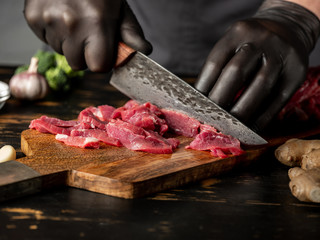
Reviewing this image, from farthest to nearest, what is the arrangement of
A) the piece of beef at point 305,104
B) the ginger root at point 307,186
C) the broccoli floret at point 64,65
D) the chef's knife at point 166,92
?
the broccoli floret at point 64,65 < the piece of beef at point 305,104 < the chef's knife at point 166,92 < the ginger root at point 307,186

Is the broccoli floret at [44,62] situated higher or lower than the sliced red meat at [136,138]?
higher

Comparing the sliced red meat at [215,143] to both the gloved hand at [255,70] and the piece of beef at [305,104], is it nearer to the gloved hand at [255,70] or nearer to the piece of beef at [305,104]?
the gloved hand at [255,70]

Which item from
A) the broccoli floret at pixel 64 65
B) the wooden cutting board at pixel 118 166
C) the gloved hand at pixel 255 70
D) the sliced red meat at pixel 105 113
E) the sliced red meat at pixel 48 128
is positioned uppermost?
the gloved hand at pixel 255 70

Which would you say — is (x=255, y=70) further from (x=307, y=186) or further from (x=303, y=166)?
(x=307, y=186)

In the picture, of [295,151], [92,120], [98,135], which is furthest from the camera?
[92,120]

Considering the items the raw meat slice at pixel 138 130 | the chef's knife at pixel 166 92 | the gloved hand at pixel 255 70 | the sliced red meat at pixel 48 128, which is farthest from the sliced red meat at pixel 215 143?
the sliced red meat at pixel 48 128

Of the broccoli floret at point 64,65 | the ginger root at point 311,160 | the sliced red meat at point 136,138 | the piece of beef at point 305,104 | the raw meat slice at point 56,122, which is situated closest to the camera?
the ginger root at point 311,160

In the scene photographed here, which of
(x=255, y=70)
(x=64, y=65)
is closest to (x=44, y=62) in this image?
(x=64, y=65)

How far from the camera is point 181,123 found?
10.1 ft

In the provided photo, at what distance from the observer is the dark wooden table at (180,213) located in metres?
1.89

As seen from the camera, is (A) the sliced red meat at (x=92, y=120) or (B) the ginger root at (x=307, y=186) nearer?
(B) the ginger root at (x=307, y=186)

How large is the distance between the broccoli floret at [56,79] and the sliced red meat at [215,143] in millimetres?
2024

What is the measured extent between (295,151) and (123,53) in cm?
132

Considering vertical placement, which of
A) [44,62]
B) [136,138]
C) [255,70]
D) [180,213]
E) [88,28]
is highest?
[88,28]
